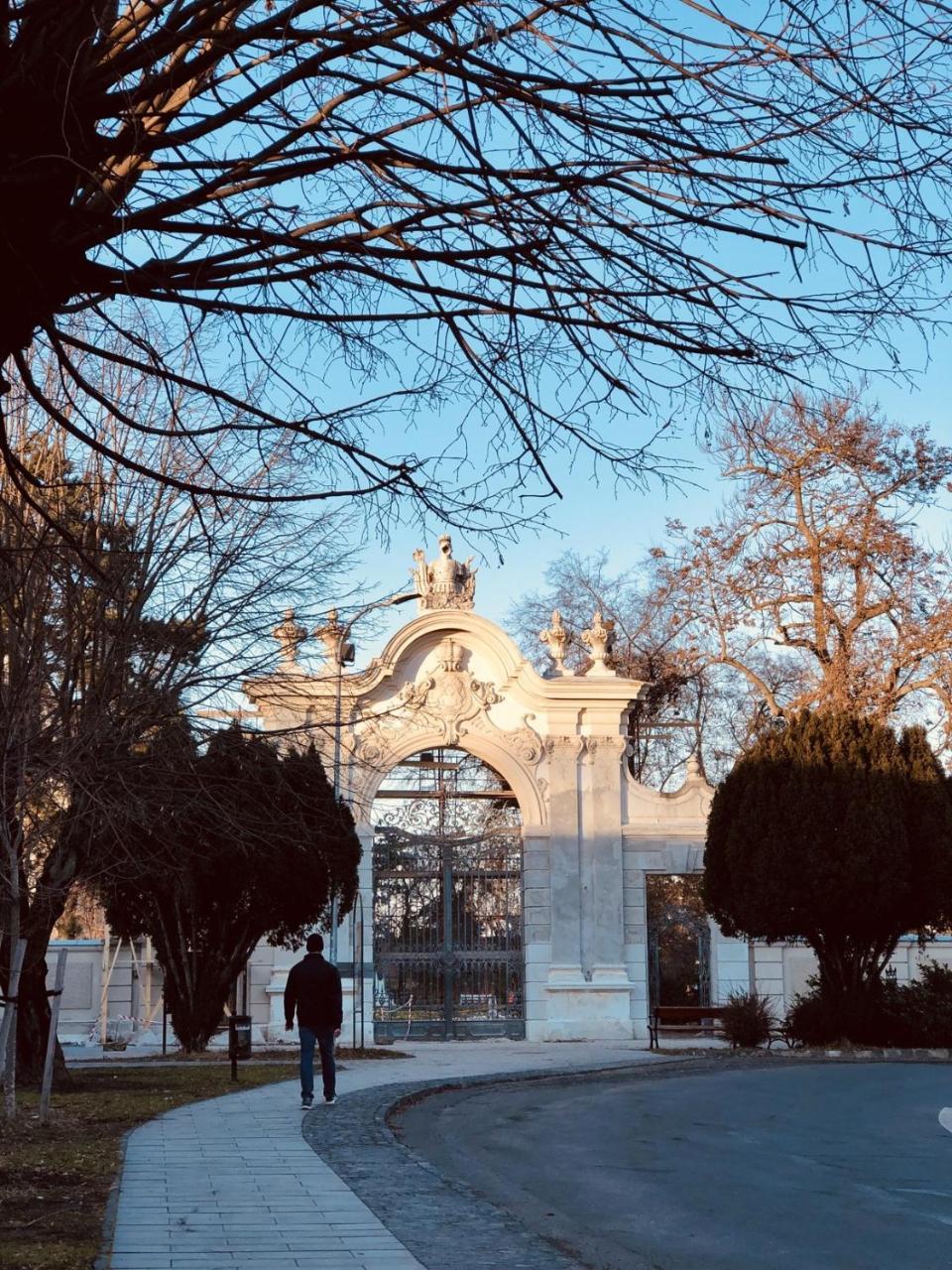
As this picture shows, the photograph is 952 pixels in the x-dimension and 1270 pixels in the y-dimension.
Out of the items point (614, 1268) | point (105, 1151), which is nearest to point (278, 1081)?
point (105, 1151)

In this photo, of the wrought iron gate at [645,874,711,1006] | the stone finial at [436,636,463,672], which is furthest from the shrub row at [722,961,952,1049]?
the stone finial at [436,636,463,672]

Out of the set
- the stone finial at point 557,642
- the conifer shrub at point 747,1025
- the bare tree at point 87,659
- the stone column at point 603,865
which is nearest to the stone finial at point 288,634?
the bare tree at point 87,659

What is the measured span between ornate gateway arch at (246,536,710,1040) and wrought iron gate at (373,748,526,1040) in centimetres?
3

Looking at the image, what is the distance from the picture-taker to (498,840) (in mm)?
30312

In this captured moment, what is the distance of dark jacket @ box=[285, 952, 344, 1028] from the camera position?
1544cm

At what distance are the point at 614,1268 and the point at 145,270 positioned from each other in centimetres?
472

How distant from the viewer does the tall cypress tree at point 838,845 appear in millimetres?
23922

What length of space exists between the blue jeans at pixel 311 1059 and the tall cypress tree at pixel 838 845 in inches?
412

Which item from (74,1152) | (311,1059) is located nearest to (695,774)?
(311,1059)

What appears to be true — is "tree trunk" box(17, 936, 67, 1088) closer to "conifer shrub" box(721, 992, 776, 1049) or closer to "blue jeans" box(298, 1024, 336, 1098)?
"blue jeans" box(298, 1024, 336, 1098)

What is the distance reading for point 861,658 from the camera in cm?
3127

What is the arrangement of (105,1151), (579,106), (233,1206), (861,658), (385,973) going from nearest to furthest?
(579,106), (233,1206), (105,1151), (385,973), (861,658)

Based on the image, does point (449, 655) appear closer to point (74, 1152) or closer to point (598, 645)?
point (598, 645)

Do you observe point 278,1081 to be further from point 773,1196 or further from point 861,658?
point 861,658
